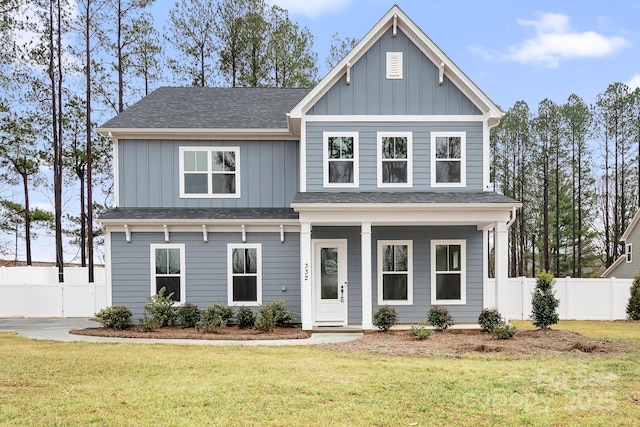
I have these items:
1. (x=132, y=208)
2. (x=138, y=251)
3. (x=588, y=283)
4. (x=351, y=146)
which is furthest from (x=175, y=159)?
(x=588, y=283)

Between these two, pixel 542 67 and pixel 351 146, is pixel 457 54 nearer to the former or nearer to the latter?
pixel 542 67

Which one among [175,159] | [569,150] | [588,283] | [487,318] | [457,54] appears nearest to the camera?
[487,318]

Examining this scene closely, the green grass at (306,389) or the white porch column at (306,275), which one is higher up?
the white porch column at (306,275)

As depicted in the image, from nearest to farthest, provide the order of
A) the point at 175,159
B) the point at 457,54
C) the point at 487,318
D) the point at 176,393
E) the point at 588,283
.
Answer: the point at 176,393 → the point at 487,318 → the point at 175,159 → the point at 588,283 → the point at 457,54

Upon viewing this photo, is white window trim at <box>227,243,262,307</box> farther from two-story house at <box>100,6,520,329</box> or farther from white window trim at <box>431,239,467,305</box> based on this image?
white window trim at <box>431,239,467,305</box>

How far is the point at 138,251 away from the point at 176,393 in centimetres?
902

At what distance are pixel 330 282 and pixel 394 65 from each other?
6.46 meters

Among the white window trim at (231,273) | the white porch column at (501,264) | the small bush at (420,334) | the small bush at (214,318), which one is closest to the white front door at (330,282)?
the white window trim at (231,273)

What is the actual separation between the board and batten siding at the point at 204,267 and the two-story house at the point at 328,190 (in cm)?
3

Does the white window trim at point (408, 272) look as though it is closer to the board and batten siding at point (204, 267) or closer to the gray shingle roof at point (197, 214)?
the board and batten siding at point (204, 267)

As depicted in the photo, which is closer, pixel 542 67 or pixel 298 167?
pixel 298 167

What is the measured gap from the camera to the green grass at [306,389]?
22.0 ft

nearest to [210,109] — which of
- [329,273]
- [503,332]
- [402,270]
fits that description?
[329,273]

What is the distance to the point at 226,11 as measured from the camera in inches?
1148
